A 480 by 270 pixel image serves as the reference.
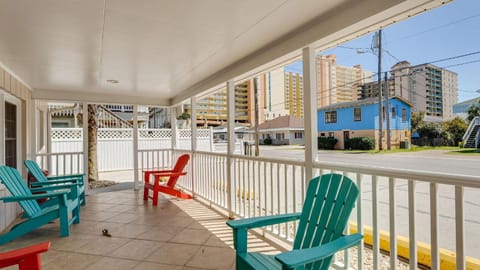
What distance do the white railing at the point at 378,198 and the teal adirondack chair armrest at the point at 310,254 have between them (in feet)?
1.79

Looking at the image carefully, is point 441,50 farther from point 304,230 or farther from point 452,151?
point 304,230

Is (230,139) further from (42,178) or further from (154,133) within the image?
(154,133)

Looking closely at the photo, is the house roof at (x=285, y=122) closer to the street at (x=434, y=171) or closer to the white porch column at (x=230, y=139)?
the street at (x=434, y=171)

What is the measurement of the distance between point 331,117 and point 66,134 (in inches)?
375

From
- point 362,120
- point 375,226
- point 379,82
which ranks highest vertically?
point 379,82

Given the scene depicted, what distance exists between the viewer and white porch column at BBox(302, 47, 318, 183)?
2580mm

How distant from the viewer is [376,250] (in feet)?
6.73

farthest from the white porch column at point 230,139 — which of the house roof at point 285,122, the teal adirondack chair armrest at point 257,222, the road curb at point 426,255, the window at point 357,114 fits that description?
the teal adirondack chair armrest at point 257,222

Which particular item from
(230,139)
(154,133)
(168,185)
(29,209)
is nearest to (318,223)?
(230,139)

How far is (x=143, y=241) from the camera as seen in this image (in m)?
3.19

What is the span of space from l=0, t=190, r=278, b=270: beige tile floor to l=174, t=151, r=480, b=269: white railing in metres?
0.45

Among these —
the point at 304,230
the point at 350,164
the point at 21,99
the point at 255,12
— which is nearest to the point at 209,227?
the point at 304,230

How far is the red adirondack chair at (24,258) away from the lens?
1.44 meters

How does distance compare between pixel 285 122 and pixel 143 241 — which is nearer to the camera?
pixel 143 241
